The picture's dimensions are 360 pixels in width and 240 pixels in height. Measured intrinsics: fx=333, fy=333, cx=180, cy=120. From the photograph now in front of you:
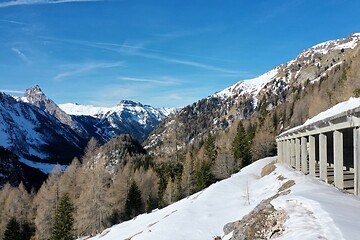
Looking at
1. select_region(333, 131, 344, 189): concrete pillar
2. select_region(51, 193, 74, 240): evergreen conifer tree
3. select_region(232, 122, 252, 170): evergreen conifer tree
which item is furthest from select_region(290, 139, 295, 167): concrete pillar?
select_region(232, 122, 252, 170): evergreen conifer tree

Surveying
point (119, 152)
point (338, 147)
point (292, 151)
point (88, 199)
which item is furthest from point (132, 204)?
point (119, 152)

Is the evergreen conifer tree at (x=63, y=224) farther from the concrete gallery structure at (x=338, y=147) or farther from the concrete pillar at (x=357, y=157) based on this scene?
the concrete pillar at (x=357, y=157)

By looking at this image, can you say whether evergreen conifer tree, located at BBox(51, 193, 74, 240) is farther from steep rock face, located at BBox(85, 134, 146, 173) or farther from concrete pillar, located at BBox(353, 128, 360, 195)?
steep rock face, located at BBox(85, 134, 146, 173)

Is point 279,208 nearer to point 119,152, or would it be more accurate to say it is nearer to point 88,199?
point 88,199

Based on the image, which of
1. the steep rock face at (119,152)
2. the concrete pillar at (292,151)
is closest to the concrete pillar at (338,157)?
the concrete pillar at (292,151)

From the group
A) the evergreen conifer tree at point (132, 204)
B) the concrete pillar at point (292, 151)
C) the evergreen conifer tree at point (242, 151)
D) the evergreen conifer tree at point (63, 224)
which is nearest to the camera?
the concrete pillar at point (292, 151)

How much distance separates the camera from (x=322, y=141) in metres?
18.0

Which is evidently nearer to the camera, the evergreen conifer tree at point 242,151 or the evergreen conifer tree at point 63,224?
the evergreen conifer tree at point 63,224

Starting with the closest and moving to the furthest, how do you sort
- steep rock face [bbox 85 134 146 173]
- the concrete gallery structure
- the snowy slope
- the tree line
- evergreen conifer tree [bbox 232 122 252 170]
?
the snowy slope
the concrete gallery structure
the tree line
evergreen conifer tree [bbox 232 122 252 170]
steep rock face [bbox 85 134 146 173]

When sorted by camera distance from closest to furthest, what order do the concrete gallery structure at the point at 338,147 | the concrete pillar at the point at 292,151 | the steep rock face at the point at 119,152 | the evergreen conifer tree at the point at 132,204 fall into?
the concrete gallery structure at the point at 338,147 → the concrete pillar at the point at 292,151 → the evergreen conifer tree at the point at 132,204 → the steep rock face at the point at 119,152

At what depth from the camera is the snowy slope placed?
678 centimetres

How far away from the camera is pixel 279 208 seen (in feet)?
29.0

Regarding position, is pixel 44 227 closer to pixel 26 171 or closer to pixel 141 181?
pixel 141 181

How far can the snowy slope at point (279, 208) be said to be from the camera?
267 inches
